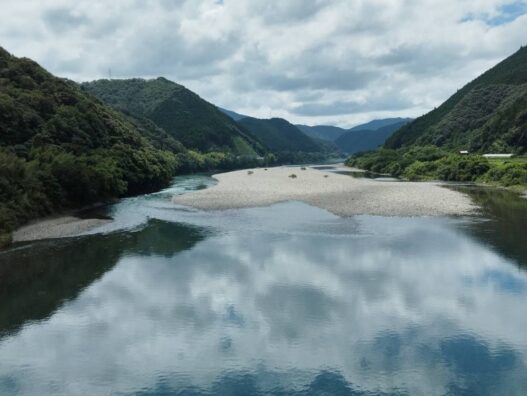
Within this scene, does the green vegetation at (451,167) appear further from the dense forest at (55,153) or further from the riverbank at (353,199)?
the dense forest at (55,153)

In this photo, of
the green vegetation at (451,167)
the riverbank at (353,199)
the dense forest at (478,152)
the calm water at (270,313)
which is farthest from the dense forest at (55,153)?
the dense forest at (478,152)

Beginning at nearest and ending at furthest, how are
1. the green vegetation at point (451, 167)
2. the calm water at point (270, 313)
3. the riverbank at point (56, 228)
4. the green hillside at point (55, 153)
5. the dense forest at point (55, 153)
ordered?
1. the calm water at point (270, 313)
2. the riverbank at point (56, 228)
3. the dense forest at point (55, 153)
4. the green hillside at point (55, 153)
5. the green vegetation at point (451, 167)

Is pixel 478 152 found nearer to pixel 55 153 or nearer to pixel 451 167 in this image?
pixel 451 167

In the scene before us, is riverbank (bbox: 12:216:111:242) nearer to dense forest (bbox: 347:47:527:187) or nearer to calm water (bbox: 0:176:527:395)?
calm water (bbox: 0:176:527:395)

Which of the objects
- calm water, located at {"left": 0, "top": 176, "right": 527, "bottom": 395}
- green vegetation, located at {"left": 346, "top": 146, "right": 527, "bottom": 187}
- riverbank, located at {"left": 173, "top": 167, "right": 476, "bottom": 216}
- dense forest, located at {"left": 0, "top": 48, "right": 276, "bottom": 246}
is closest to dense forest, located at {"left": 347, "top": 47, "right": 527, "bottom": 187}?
green vegetation, located at {"left": 346, "top": 146, "right": 527, "bottom": 187}

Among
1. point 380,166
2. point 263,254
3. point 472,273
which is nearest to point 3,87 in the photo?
point 263,254

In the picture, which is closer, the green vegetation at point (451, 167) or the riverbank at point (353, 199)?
the riverbank at point (353, 199)

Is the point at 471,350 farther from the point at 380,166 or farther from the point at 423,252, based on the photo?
the point at 380,166
